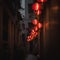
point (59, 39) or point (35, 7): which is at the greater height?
point (35, 7)

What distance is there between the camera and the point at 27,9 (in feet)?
177

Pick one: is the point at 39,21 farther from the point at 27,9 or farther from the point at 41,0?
the point at 27,9

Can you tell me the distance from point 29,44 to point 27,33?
4899 millimetres

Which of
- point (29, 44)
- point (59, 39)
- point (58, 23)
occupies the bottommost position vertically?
point (29, 44)

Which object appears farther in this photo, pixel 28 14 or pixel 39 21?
pixel 28 14

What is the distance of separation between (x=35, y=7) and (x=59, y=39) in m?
6.82

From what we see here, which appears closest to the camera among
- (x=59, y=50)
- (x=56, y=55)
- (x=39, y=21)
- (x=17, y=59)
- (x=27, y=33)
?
(x=59, y=50)

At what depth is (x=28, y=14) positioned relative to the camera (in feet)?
173

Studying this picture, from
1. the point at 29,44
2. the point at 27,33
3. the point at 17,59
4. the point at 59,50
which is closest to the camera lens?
the point at 59,50

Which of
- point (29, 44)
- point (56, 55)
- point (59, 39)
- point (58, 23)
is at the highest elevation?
point (58, 23)

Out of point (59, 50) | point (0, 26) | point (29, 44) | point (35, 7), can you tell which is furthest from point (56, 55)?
point (29, 44)

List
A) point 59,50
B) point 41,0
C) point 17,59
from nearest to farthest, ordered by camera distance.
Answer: point 59,50 → point 41,0 → point 17,59

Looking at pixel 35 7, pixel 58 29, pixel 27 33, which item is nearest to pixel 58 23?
pixel 58 29

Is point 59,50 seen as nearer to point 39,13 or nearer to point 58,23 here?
point 58,23
